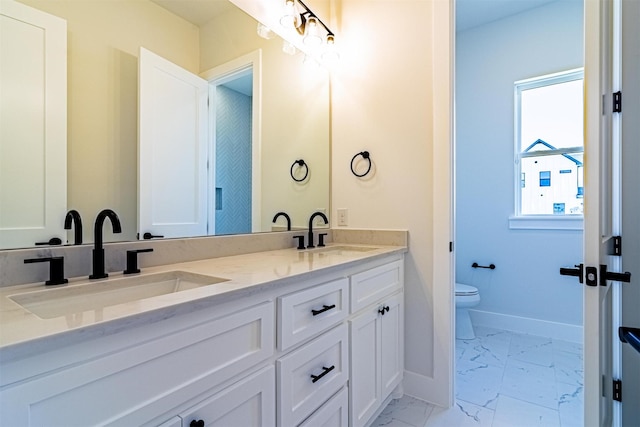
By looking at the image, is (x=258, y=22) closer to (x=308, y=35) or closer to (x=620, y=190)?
(x=308, y=35)

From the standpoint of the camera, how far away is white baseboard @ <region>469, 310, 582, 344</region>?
2.49 m

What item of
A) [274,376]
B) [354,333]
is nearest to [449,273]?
[354,333]

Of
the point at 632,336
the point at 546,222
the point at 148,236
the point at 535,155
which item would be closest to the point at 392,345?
the point at 632,336

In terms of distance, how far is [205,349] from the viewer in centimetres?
71

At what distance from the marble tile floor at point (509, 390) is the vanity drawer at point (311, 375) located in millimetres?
597

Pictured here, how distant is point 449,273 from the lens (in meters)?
1.65

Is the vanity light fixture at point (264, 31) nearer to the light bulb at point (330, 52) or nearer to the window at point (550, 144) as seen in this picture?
the light bulb at point (330, 52)

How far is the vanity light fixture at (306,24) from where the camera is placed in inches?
70.8

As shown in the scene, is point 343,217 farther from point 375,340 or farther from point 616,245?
point 616,245

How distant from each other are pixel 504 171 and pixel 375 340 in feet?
7.18

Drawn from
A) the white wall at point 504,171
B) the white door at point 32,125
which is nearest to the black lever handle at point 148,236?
the white door at point 32,125

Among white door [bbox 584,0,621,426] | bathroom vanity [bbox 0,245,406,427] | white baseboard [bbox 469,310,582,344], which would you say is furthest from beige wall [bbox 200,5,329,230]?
white baseboard [bbox 469,310,582,344]

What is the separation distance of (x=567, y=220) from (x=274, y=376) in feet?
9.01

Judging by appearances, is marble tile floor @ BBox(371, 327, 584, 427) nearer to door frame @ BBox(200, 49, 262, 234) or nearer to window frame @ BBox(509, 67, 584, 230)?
window frame @ BBox(509, 67, 584, 230)
